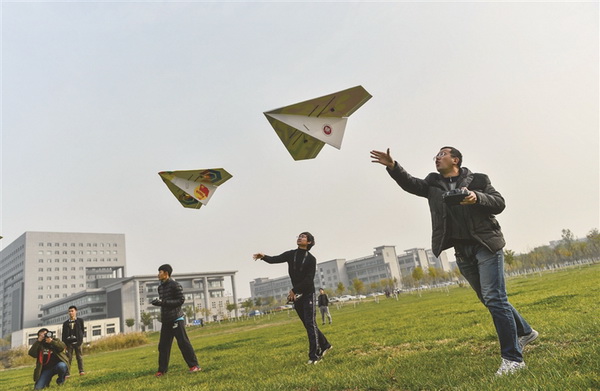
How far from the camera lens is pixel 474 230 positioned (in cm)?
419

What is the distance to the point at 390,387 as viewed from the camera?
3932mm

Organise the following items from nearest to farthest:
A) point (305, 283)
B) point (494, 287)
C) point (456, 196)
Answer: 1. point (456, 196)
2. point (494, 287)
3. point (305, 283)

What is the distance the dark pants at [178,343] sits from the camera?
762cm

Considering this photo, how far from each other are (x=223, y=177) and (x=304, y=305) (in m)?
3.06

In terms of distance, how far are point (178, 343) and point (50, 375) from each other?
3.47m

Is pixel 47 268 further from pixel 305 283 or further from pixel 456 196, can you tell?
pixel 456 196

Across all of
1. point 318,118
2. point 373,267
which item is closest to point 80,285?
point 373,267

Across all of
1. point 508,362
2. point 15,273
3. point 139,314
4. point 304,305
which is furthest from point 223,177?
point 15,273

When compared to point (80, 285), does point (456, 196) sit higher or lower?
lower

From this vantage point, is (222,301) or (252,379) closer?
(252,379)

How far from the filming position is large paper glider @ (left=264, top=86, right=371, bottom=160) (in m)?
5.99

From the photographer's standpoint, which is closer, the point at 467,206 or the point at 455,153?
the point at 467,206

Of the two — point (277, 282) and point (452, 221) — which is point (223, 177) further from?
point (277, 282)

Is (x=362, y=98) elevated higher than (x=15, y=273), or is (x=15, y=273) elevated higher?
(x=15, y=273)
